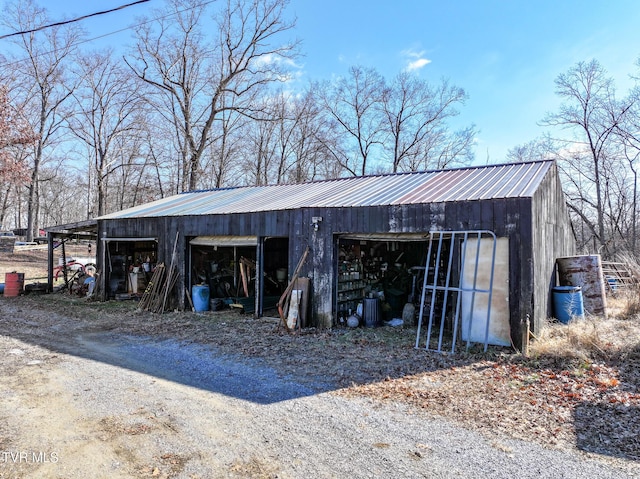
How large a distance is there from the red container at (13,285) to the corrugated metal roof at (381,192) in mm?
3906

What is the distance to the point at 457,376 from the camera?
569cm

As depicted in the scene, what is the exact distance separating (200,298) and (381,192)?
18.9ft

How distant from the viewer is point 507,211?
705 centimetres

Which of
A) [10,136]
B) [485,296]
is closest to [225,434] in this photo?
[485,296]

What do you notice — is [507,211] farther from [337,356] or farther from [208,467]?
[208,467]

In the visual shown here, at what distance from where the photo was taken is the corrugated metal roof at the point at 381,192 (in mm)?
8125

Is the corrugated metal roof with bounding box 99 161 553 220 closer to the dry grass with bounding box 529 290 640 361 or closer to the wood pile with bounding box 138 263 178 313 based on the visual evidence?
the wood pile with bounding box 138 263 178 313

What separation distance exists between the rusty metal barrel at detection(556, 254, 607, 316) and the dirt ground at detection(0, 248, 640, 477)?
1.69 feet

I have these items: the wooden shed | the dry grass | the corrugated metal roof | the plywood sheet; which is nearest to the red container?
the wooden shed

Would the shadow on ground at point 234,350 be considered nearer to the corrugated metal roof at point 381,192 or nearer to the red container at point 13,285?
the corrugated metal roof at point 381,192

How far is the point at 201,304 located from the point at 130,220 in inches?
162

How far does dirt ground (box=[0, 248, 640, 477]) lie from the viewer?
12.9 feet

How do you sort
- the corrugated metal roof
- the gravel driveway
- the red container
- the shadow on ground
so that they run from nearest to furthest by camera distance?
the gravel driveway < the shadow on ground < the corrugated metal roof < the red container

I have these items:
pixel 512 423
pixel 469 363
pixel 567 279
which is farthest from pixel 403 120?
pixel 512 423
